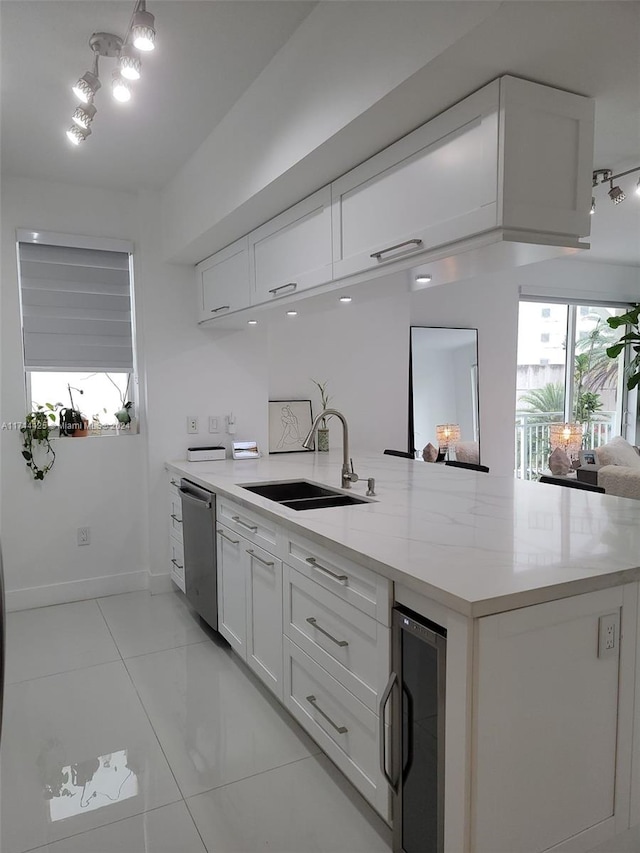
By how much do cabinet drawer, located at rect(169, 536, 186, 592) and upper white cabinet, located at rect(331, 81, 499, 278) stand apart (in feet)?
7.30

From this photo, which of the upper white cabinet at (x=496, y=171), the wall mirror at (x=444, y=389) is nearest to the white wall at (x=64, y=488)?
the upper white cabinet at (x=496, y=171)

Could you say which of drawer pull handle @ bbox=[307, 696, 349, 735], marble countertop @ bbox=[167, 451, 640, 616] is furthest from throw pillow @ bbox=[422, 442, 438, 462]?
drawer pull handle @ bbox=[307, 696, 349, 735]

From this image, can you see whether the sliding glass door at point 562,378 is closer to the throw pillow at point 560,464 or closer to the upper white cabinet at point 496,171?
the throw pillow at point 560,464

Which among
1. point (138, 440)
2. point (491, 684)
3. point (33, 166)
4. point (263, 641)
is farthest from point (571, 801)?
point (33, 166)

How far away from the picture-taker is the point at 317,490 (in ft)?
10.1

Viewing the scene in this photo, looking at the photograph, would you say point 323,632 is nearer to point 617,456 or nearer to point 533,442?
point 617,456

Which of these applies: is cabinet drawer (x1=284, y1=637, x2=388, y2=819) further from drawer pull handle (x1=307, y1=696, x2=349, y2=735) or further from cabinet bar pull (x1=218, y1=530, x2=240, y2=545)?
cabinet bar pull (x1=218, y1=530, x2=240, y2=545)

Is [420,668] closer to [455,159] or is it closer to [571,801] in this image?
[571,801]

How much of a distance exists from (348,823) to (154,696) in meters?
1.18

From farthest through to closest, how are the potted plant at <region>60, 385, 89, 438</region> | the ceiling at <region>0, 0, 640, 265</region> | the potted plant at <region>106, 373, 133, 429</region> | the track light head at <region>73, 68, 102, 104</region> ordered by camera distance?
the potted plant at <region>106, 373, 133, 429</region> < the potted plant at <region>60, 385, 89, 438</region> < the track light head at <region>73, 68, 102, 104</region> < the ceiling at <region>0, 0, 640, 265</region>

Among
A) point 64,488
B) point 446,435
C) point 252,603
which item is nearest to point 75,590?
point 64,488

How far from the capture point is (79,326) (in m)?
3.90

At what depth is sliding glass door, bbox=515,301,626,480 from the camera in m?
6.66

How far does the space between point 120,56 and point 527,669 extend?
89.0 inches
